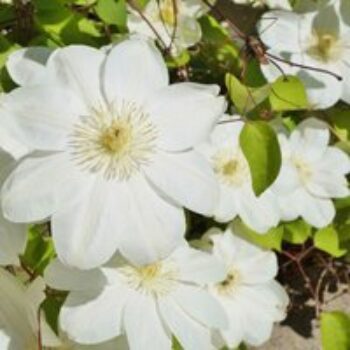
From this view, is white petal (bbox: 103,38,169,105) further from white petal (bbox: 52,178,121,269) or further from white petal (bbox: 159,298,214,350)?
white petal (bbox: 159,298,214,350)

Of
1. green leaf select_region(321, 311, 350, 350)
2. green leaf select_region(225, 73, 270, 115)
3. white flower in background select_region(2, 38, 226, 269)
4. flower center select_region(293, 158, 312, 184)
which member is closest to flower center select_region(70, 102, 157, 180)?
white flower in background select_region(2, 38, 226, 269)

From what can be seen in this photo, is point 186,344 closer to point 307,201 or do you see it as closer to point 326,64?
point 307,201

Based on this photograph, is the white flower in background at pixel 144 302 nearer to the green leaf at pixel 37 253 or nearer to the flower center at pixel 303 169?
the green leaf at pixel 37 253

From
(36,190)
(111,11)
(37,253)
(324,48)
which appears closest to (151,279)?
(37,253)

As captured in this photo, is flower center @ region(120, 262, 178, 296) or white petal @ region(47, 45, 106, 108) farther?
flower center @ region(120, 262, 178, 296)

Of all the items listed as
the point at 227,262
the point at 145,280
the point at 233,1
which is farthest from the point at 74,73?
the point at 233,1
